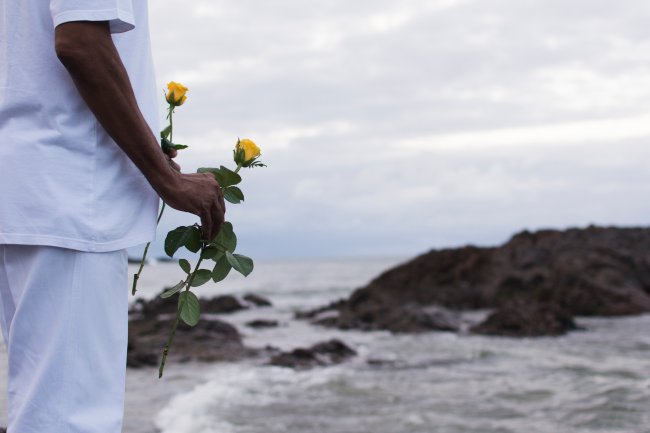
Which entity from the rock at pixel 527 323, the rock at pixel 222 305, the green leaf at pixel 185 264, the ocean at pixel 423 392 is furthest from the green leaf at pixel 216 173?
the rock at pixel 222 305

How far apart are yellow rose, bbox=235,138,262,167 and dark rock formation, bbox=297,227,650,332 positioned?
12131mm

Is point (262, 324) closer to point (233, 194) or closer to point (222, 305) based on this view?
point (222, 305)

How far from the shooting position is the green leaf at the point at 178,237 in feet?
6.76

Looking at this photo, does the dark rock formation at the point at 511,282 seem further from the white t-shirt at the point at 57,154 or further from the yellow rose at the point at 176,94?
the white t-shirt at the point at 57,154

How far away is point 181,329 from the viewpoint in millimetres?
12398

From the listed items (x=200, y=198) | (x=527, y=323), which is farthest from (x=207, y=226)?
(x=527, y=323)

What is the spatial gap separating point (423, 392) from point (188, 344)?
430 cm

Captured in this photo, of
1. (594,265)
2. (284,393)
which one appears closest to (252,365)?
(284,393)

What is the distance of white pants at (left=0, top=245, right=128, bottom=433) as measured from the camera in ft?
5.74

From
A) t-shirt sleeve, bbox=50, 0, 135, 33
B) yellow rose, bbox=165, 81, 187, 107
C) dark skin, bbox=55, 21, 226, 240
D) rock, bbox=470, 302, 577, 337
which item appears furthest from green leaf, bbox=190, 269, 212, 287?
rock, bbox=470, 302, 577, 337

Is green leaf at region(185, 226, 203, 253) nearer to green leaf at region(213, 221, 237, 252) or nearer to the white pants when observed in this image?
green leaf at region(213, 221, 237, 252)

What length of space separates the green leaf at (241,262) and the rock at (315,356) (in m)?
7.77

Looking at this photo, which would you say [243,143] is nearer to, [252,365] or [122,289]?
[122,289]

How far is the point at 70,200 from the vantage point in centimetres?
172
